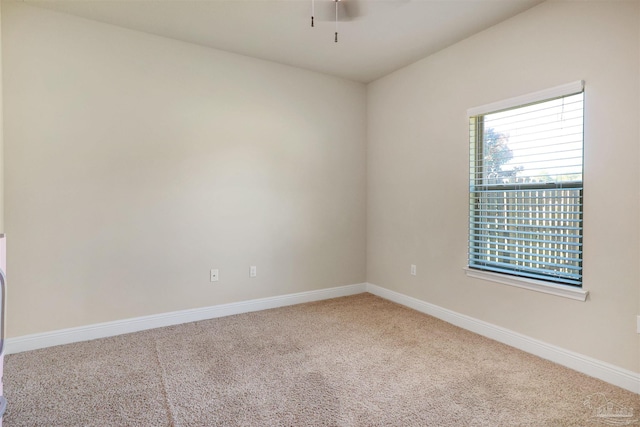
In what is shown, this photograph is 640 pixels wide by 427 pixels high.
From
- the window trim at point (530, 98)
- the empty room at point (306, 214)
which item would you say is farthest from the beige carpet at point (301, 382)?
the window trim at point (530, 98)

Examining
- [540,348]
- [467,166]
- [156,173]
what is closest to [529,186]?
[467,166]

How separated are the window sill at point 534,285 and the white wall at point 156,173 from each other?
1.64 m

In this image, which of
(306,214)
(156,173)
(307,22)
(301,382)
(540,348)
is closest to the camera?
(301,382)

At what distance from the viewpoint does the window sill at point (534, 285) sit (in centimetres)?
234

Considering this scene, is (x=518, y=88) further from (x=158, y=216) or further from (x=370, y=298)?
(x=158, y=216)

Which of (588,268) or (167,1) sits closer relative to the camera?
(588,268)

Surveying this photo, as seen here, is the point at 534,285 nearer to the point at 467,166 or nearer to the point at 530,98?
the point at 467,166

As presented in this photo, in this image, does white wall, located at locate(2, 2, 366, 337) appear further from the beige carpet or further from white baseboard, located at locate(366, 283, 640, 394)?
white baseboard, located at locate(366, 283, 640, 394)

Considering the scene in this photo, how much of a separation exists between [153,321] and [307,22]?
2.87 m

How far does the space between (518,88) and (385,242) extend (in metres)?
2.04

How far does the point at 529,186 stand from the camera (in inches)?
104

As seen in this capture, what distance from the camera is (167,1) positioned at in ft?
8.26

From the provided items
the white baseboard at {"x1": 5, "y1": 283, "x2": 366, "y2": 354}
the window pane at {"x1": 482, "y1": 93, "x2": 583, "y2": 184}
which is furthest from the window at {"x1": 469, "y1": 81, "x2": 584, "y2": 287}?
the white baseboard at {"x1": 5, "y1": 283, "x2": 366, "y2": 354}

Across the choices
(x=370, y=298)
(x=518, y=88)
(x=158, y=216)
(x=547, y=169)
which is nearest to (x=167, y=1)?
(x=158, y=216)
